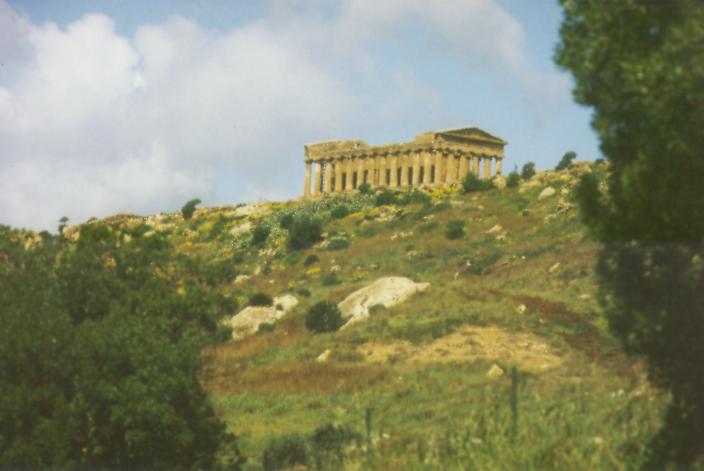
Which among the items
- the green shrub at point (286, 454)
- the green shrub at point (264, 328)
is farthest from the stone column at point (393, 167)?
the green shrub at point (286, 454)

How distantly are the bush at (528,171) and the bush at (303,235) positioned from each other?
826 inches

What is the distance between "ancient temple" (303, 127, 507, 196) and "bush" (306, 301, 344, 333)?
58323 mm

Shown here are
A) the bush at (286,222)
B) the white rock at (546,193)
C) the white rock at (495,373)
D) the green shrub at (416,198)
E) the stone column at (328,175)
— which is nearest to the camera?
the white rock at (495,373)

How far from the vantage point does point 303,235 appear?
281 feet

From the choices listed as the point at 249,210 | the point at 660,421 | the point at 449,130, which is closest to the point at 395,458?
the point at 660,421

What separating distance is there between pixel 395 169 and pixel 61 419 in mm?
93078

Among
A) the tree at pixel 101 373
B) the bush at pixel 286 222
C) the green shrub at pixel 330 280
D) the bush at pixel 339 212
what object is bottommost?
the tree at pixel 101 373

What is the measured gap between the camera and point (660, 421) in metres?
18.1

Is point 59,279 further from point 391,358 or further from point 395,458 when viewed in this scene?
point 391,358

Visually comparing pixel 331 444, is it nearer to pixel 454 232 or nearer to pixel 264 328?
pixel 264 328

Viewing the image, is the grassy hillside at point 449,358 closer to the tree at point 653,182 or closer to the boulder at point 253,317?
the boulder at point 253,317

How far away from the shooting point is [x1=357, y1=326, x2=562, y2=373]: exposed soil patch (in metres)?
36.7

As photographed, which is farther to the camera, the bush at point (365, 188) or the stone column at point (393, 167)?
the stone column at point (393, 167)

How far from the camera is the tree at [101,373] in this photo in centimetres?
2144
